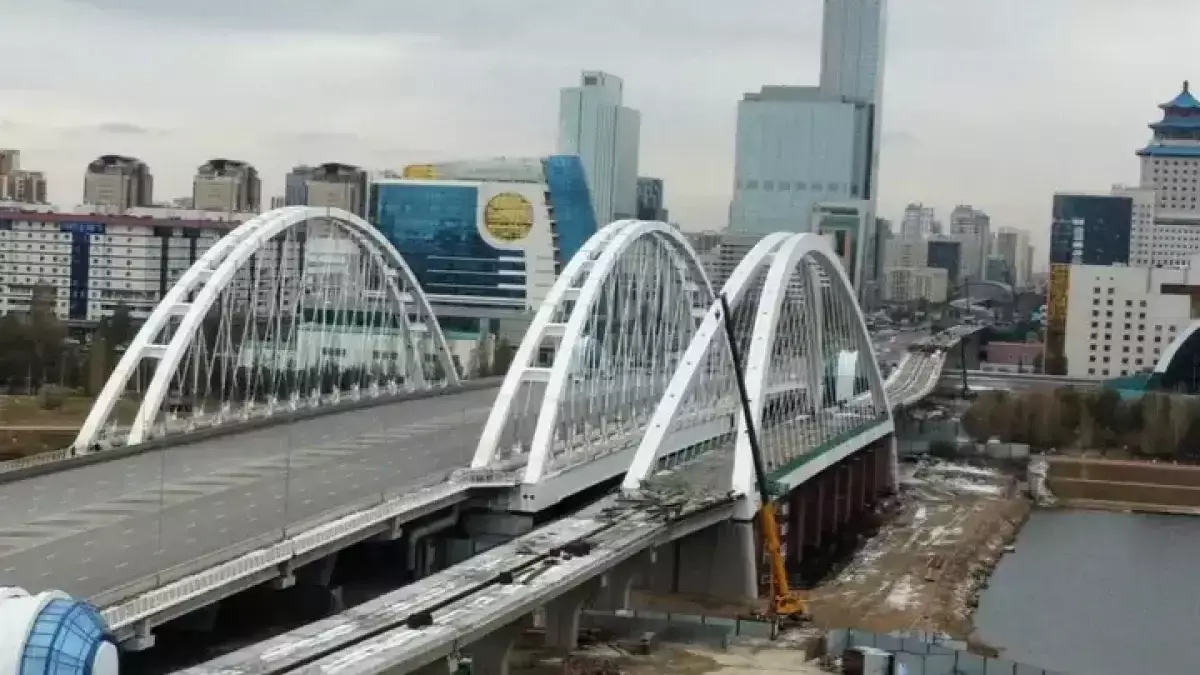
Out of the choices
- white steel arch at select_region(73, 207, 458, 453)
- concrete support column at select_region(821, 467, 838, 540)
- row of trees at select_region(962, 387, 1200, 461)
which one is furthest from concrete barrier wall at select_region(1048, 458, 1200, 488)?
white steel arch at select_region(73, 207, 458, 453)

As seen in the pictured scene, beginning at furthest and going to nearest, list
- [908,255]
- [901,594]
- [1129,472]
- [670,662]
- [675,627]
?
1. [908,255]
2. [1129,472]
3. [901,594]
4. [675,627]
5. [670,662]

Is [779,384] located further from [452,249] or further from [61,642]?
[452,249]

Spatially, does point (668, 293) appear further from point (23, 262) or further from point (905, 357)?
point (905, 357)

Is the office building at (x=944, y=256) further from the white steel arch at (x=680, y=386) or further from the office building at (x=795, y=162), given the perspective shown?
the white steel arch at (x=680, y=386)

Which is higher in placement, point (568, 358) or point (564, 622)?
point (568, 358)

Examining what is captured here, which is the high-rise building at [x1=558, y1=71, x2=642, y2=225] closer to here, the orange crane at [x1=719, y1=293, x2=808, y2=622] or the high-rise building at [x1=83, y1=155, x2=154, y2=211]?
the high-rise building at [x1=83, y1=155, x2=154, y2=211]

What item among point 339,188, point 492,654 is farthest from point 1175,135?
point 492,654

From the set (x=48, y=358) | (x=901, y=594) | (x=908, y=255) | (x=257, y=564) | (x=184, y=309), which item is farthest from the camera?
(x=908, y=255)
